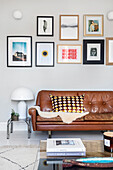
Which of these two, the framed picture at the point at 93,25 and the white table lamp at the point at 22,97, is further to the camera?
the framed picture at the point at 93,25

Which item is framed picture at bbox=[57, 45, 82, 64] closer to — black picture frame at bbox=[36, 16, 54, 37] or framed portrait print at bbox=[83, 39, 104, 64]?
framed portrait print at bbox=[83, 39, 104, 64]

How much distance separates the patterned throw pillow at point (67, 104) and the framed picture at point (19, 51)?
41.6 inches

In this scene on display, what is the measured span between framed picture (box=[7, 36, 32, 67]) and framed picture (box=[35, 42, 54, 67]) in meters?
0.16

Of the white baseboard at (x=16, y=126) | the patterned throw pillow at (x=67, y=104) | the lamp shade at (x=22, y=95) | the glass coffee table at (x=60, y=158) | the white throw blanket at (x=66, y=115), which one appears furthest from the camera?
the white baseboard at (x=16, y=126)

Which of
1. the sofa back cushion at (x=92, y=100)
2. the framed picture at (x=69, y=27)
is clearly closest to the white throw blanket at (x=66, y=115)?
the sofa back cushion at (x=92, y=100)

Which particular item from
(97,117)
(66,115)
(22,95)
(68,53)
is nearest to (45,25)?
(68,53)

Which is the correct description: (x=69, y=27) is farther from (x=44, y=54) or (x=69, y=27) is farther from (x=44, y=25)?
(x=44, y=54)

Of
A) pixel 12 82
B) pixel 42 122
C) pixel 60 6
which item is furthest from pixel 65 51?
pixel 42 122

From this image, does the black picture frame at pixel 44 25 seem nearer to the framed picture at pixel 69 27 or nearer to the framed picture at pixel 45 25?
the framed picture at pixel 45 25

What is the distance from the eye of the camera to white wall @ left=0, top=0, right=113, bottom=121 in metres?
3.97

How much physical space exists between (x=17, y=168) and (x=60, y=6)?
3.14 m

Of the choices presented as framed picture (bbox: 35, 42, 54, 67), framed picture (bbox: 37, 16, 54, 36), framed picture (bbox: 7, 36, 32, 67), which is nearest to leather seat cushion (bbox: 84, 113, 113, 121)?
framed picture (bbox: 35, 42, 54, 67)

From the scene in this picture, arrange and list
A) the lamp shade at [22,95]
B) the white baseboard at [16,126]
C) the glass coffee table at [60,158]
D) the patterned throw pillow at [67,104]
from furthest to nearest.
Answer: the white baseboard at [16,126] → the lamp shade at [22,95] → the patterned throw pillow at [67,104] → the glass coffee table at [60,158]

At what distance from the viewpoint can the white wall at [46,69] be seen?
13.0ft
